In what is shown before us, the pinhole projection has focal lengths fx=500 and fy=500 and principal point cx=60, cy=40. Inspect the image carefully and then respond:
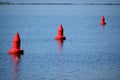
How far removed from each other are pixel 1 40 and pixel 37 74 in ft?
29.9

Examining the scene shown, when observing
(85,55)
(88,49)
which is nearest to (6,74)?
(85,55)

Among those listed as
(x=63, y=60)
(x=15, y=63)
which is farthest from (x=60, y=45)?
(x=15, y=63)

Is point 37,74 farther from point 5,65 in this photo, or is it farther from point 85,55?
point 85,55

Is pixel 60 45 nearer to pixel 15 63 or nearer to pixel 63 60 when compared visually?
pixel 63 60

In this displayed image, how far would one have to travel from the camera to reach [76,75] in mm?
13312

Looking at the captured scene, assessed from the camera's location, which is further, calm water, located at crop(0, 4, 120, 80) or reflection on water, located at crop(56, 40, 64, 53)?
reflection on water, located at crop(56, 40, 64, 53)

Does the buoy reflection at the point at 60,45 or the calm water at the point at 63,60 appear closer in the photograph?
the calm water at the point at 63,60

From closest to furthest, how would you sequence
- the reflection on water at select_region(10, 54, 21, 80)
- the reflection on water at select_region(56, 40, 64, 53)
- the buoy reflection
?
the reflection on water at select_region(10, 54, 21, 80) → the reflection on water at select_region(56, 40, 64, 53) → the buoy reflection

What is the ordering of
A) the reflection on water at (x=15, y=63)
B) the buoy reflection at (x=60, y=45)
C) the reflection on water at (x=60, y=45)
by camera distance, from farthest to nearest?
the buoy reflection at (x=60, y=45), the reflection on water at (x=60, y=45), the reflection on water at (x=15, y=63)

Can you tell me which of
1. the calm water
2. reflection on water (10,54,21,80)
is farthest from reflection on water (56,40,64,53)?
reflection on water (10,54,21,80)

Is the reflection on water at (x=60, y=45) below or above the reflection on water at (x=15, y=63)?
above

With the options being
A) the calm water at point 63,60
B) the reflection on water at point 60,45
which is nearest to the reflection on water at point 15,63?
the calm water at point 63,60

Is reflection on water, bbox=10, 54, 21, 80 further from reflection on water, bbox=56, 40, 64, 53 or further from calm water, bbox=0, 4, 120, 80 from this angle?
reflection on water, bbox=56, 40, 64, 53

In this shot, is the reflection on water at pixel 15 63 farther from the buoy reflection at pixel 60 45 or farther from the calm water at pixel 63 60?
the buoy reflection at pixel 60 45
